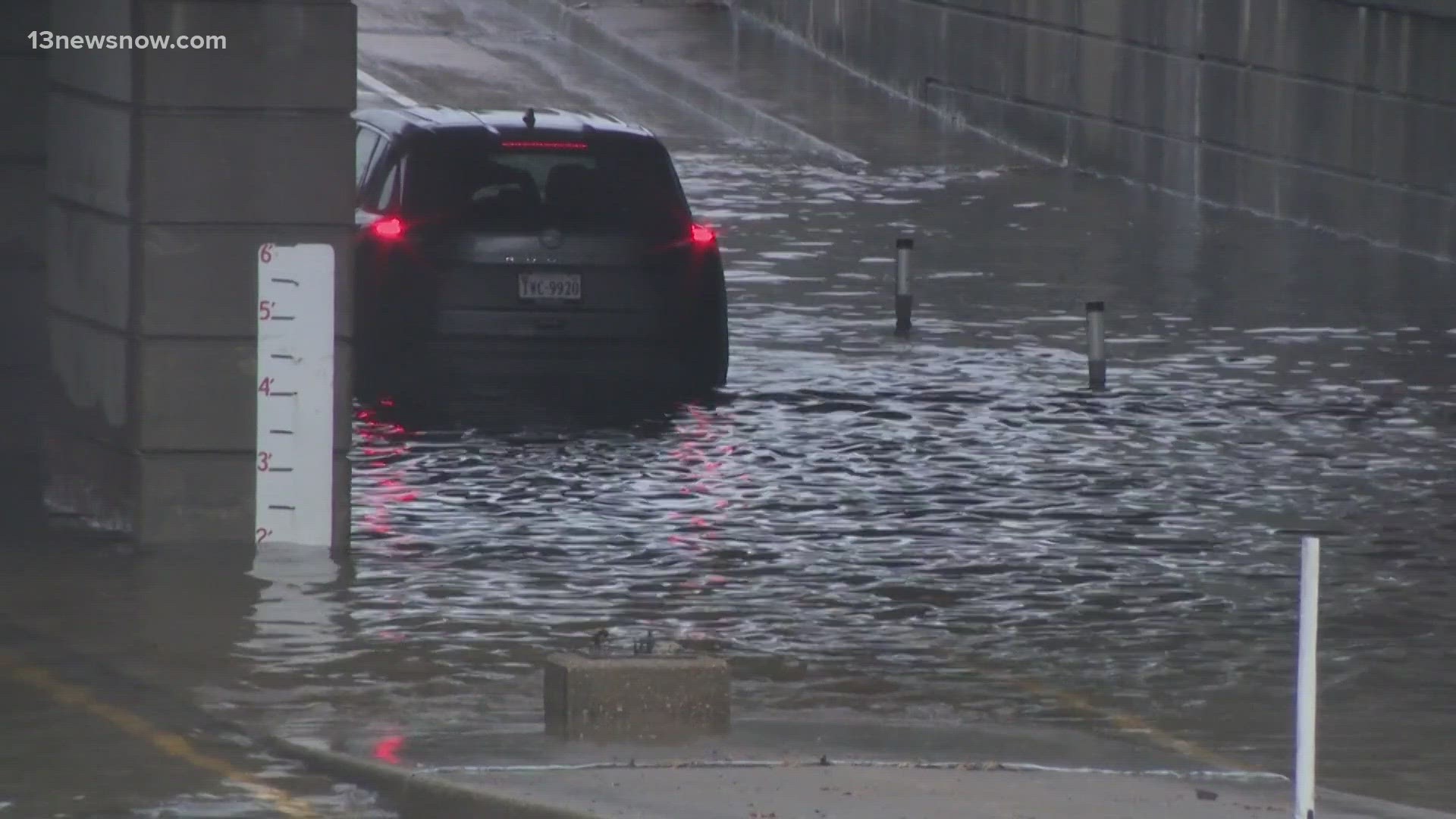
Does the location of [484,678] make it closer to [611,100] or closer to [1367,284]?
[1367,284]

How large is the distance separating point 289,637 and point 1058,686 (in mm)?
2667

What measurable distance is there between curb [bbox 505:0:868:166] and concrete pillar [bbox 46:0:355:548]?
21.2m

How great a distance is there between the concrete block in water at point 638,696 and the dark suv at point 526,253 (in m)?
7.97

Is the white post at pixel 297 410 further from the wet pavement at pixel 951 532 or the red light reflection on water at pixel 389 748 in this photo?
the red light reflection on water at pixel 389 748

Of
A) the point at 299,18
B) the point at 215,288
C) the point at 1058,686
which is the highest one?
the point at 299,18

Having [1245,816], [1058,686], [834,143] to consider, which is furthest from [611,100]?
[1245,816]

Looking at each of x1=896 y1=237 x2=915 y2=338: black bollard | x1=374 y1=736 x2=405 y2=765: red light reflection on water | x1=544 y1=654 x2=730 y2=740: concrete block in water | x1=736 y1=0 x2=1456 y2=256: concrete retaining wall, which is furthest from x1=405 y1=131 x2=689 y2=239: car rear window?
x1=736 y1=0 x2=1456 y2=256: concrete retaining wall

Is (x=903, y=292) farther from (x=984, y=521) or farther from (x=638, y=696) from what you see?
(x=638, y=696)

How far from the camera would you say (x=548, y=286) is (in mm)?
17422

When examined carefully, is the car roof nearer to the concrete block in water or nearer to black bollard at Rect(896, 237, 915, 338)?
black bollard at Rect(896, 237, 915, 338)

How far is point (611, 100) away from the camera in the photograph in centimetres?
3728

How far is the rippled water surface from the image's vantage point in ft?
35.0

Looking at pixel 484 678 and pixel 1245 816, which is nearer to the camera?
pixel 1245 816

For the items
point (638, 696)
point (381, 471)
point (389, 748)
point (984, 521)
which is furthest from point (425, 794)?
point (381, 471)
